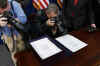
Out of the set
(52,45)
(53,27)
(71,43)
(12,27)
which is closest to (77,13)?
(53,27)

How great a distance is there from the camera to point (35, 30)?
1529mm

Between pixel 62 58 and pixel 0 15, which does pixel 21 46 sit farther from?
pixel 62 58

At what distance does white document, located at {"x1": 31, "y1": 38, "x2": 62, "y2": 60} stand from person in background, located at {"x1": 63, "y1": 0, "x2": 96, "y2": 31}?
644 mm

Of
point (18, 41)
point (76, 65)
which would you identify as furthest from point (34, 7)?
point (76, 65)

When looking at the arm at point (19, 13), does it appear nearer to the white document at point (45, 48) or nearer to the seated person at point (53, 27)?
the seated person at point (53, 27)

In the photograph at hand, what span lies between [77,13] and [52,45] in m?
0.75

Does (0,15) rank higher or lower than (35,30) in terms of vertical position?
higher

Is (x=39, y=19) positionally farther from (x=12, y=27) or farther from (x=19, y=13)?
(x=12, y=27)

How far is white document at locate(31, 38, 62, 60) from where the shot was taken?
0.93 meters

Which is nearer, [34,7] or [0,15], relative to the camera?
[0,15]

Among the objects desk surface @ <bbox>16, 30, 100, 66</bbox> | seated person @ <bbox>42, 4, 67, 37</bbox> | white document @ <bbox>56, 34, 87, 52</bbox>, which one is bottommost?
desk surface @ <bbox>16, 30, 100, 66</bbox>

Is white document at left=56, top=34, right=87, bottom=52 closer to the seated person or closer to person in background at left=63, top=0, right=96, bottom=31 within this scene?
the seated person

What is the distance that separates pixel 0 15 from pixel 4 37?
0.38 meters

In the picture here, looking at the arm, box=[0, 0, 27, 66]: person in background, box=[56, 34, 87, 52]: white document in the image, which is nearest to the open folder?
box=[56, 34, 87, 52]: white document
